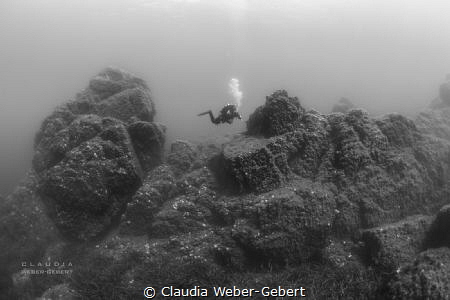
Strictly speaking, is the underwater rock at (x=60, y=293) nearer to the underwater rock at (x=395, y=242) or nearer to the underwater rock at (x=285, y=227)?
the underwater rock at (x=285, y=227)

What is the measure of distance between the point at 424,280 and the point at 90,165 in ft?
29.1

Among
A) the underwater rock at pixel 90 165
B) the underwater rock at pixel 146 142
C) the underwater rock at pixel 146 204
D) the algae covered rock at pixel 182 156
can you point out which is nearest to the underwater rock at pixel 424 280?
the underwater rock at pixel 146 204

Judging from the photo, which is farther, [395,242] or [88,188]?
[88,188]

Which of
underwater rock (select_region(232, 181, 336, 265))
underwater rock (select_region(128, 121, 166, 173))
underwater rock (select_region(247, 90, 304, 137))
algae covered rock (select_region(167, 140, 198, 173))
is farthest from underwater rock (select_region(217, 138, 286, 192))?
underwater rock (select_region(128, 121, 166, 173))

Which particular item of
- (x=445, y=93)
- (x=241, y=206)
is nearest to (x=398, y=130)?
(x=241, y=206)

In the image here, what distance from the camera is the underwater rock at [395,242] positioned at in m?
7.11

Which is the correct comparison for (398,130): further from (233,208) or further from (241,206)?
(233,208)

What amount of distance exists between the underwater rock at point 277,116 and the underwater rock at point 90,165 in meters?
3.99

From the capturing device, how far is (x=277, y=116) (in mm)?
9859

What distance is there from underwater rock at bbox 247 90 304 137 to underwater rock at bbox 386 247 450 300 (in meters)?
5.22

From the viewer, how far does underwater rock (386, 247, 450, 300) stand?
5203 mm

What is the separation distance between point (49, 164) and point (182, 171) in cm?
467

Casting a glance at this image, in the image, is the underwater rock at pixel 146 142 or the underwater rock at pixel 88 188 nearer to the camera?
the underwater rock at pixel 88 188

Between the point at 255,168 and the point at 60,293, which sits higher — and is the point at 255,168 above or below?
above
